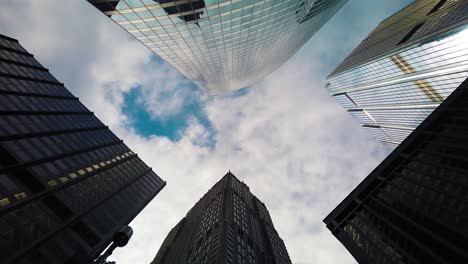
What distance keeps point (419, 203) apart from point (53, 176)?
2440 inches

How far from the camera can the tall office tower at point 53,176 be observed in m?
38.8

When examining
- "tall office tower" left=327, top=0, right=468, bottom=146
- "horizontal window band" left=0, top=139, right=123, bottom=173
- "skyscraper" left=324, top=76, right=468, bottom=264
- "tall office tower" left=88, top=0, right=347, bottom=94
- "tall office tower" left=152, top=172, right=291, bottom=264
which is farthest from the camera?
"tall office tower" left=327, top=0, right=468, bottom=146

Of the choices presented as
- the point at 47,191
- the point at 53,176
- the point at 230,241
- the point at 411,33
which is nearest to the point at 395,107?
the point at 411,33

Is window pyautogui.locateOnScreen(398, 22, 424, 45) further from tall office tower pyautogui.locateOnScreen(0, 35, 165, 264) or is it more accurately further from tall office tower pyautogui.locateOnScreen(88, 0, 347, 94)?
tall office tower pyautogui.locateOnScreen(0, 35, 165, 264)

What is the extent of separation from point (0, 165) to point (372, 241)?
196ft

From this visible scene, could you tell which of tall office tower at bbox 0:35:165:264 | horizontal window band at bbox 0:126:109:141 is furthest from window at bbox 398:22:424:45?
horizontal window band at bbox 0:126:109:141

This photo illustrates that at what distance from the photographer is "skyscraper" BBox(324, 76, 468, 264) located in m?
36.2

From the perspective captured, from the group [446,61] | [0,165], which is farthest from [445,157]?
[0,165]

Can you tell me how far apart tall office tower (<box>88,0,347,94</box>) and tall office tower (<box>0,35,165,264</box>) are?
27635mm

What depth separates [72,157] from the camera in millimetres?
60656

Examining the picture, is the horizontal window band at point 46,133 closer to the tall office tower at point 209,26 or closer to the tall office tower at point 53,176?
the tall office tower at point 53,176

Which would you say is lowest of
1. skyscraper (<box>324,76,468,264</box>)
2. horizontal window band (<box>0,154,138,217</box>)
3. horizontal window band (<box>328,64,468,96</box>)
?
skyscraper (<box>324,76,468,264</box>)

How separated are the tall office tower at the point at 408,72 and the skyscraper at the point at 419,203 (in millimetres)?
37316

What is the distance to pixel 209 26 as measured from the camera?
5062 cm
